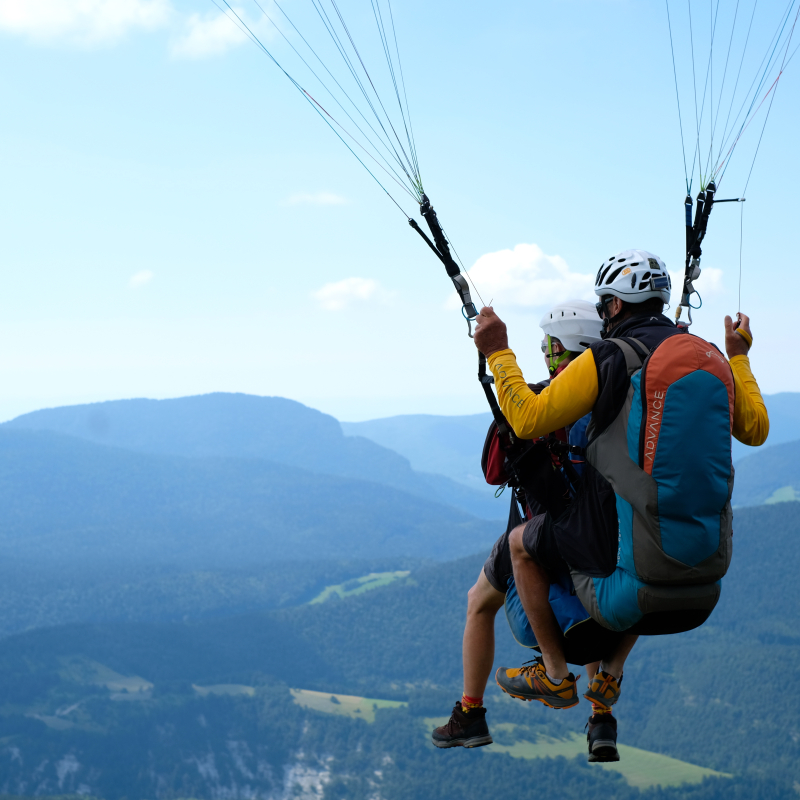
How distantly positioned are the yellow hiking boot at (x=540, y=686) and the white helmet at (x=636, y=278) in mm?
2327

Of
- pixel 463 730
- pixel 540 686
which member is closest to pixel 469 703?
pixel 463 730

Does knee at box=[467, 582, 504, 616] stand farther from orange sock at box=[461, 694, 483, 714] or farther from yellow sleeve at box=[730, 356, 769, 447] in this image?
yellow sleeve at box=[730, 356, 769, 447]

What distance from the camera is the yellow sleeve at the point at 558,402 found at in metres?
3.93

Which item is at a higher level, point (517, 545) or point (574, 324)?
point (574, 324)

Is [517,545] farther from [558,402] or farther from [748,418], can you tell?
[748,418]

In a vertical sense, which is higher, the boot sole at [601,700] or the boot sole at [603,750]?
the boot sole at [601,700]

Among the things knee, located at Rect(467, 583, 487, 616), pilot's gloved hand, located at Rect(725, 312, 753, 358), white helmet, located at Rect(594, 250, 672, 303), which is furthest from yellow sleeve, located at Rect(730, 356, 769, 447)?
knee, located at Rect(467, 583, 487, 616)

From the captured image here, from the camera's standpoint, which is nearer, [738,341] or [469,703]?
[738,341]

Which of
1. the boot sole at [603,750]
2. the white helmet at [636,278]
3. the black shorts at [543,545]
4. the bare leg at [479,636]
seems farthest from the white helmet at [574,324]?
the boot sole at [603,750]

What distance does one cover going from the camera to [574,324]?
4.99m

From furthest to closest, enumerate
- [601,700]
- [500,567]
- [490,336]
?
[500,567]
[601,700]
[490,336]

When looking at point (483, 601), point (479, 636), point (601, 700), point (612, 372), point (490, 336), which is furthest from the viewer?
point (479, 636)

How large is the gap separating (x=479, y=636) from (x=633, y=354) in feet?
7.89

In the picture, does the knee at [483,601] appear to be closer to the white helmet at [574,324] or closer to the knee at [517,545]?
the knee at [517,545]
